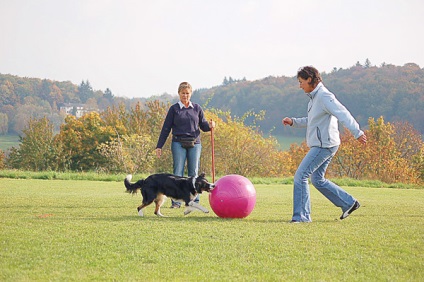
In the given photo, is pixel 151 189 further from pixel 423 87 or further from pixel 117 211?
pixel 423 87

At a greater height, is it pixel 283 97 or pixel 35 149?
pixel 283 97

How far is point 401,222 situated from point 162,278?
4.34 meters

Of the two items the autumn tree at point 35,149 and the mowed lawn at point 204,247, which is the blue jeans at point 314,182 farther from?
the autumn tree at point 35,149

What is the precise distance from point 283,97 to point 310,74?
62.7 metres

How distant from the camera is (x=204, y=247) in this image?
5.43 metres

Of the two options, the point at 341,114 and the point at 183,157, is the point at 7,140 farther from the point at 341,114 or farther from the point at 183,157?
the point at 341,114

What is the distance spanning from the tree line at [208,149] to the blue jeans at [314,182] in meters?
20.0

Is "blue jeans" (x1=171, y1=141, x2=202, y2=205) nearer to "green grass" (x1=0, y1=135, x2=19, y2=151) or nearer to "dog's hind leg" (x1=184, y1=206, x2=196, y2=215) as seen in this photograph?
"dog's hind leg" (x1=184, y1=206, x2=196, y2=215)

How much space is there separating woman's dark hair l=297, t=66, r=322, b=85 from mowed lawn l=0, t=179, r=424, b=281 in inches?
75.7

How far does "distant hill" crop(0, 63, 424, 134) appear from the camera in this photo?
6425 cm

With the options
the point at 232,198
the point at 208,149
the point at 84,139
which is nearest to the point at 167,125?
→ the point at 232,198

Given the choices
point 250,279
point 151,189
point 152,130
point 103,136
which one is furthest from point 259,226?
point 103,136

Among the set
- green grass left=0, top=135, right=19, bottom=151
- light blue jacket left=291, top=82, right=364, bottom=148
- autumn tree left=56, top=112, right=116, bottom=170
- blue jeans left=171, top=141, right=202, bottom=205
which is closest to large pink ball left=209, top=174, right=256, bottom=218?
light blue jacket left=291, top=82, right=364, bottom=148

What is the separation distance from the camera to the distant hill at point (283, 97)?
64.2 m
